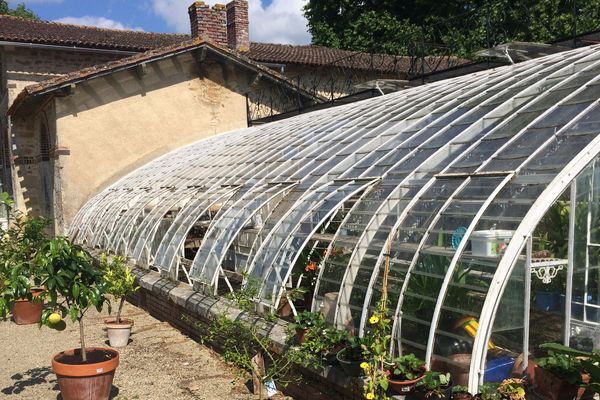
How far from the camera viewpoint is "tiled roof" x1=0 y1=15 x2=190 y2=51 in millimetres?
17250

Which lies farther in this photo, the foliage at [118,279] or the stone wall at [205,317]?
the foliage at [118,279]

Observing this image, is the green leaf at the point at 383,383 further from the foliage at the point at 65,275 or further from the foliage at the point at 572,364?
the foliage at the point at 65,275

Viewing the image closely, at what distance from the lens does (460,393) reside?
4.46 m

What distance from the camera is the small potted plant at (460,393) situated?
14.5 feet

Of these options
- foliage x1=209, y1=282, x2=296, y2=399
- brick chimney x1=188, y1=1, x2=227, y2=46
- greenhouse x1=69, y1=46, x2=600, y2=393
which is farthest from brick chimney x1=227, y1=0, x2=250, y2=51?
foliage x1=209, y1=282, x2=296, y2=399

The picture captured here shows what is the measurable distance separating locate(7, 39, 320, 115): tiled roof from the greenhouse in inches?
267

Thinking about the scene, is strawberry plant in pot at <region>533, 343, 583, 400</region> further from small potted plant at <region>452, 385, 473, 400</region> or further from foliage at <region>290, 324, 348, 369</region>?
foliage at <region>290, 324, 348, 369</region>

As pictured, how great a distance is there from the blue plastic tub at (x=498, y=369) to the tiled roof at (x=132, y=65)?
527 inches

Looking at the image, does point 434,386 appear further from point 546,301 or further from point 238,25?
point 238,25

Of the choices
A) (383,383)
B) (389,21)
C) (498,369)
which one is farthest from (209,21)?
(498,369)

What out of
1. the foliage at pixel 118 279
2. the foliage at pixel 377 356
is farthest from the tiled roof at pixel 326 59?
the foliage at pixel 377 356

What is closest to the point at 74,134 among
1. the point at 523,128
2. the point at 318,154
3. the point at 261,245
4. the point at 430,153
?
the point at 318,154

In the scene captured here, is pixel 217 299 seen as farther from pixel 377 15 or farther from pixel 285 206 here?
pixel 377 15

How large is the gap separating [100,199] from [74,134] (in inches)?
82.7
